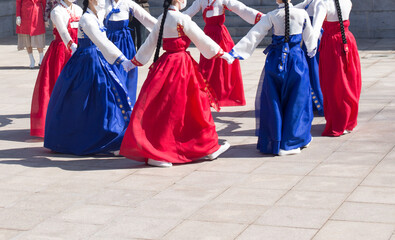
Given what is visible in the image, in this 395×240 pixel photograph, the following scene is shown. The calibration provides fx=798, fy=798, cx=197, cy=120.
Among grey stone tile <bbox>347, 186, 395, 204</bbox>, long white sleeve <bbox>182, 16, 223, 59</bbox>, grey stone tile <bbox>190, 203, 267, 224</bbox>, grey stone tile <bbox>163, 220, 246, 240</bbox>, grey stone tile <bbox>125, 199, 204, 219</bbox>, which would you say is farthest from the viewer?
long white sleeve <bbox>182, 16, 223, 59</bbox>

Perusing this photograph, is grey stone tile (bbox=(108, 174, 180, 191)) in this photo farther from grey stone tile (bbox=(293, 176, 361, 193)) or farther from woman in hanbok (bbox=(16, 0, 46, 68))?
woman in hanbok (bbox=(16, 0, 46, 68))

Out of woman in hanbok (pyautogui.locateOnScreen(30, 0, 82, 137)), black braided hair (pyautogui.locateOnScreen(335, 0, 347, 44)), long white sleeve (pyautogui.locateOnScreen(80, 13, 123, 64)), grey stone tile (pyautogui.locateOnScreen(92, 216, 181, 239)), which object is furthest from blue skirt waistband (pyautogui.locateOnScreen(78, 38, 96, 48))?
grey stone tile (pyautogui.locateOnScreen(92, 216, 181, 239))

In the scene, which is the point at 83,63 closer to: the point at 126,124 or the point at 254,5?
the point at 126,124

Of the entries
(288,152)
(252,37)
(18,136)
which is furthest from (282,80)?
(18,136)

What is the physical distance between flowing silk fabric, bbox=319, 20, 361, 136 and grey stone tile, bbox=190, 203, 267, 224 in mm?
2664

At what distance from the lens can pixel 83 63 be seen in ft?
26.3

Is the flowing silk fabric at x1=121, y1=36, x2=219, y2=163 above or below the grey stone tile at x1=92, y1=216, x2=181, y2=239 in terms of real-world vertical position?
above

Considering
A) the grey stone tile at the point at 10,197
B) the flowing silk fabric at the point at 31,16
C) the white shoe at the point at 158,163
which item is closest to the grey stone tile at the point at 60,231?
the grey stone tile at the point at 10,197

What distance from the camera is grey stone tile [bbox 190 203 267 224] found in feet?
18.9

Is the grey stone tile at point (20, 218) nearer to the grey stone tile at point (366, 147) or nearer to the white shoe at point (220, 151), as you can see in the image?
the white shoe at point (220, 151)

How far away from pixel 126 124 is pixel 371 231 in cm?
337

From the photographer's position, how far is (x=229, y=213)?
19.4 ft

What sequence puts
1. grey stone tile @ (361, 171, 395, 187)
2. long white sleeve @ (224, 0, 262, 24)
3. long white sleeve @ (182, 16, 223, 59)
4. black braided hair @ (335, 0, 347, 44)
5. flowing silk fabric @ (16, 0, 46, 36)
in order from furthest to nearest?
flowing silk fabric @ (16, 0, 46, 36), long white sleeve @ (224, 0, 262, 24), black braided hair @ (335, 0, 347, 44), long white sleeve @ (182, 16, 223, 59), grey stone tile @ (361, 171, 395, 187)

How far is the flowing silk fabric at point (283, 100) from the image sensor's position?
764 cm
